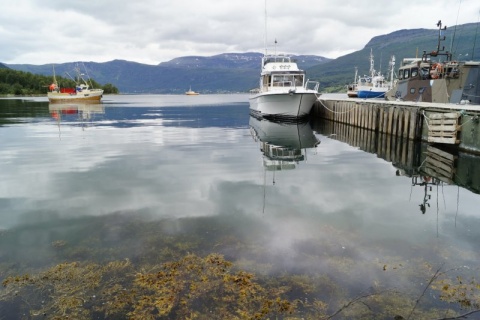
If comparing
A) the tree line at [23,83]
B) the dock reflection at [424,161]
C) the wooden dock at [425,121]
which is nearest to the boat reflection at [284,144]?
Result: the dock reflection at [424,161]

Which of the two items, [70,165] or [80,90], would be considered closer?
[70,165]

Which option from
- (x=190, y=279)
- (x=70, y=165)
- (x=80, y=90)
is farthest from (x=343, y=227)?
(x=80, y=90)

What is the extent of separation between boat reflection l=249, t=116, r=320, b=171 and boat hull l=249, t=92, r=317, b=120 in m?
1.60

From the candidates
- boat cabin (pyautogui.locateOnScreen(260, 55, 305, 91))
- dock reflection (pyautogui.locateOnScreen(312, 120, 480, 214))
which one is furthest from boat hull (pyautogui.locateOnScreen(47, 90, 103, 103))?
dock reflection (pyautogui.locateOnScreen(312, 120, 480, 214))

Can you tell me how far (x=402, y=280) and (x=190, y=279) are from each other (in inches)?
165

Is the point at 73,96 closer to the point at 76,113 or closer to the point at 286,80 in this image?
the point at 76,113

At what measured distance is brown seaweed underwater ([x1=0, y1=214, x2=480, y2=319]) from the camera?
5953 mm

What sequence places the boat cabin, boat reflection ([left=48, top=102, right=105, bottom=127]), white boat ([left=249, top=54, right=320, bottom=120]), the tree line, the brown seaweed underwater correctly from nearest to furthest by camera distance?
1. the brown seaweed underwater
2. white boat ([left=249, top=54, right=320, bottom=120])
3. the boat cabin
4. boat reflection ([left=48, top=102, right=105, bottom=127])
5. the tree line

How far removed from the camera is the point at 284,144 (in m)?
26.1

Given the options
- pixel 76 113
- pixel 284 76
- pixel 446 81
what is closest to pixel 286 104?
pixel 284 76

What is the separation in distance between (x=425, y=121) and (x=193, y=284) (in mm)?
21932

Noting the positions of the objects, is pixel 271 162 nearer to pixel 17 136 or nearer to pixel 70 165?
pixel 70 165

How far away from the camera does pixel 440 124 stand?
21578mm

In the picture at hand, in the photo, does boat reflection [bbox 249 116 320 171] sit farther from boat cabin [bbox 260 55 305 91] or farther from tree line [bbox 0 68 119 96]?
tree line [bbox 0 68 119 96]
